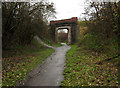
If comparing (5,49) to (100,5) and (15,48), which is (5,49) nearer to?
(15,48)

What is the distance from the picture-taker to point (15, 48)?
15.6 meters

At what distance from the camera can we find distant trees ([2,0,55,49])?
12406 millimetres

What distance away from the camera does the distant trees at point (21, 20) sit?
1241cm

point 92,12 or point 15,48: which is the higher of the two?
point 92,12

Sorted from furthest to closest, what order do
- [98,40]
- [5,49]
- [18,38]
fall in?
[18,38]
[5,49]
[98,40]

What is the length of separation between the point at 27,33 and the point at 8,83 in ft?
46.0

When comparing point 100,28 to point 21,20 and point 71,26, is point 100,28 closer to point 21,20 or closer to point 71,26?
point 21,20

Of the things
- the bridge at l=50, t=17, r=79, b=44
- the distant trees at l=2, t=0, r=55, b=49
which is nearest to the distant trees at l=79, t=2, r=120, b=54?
the distant trees at l=2, t=0, r=55, b=49

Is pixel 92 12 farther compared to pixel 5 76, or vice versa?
pixel 92 12

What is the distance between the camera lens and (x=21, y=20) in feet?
48.8

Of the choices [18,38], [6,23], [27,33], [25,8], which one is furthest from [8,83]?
[27,33]

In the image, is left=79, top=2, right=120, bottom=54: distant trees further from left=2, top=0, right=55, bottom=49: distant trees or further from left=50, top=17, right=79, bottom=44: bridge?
left=50, top=17, right=79, bottom=44: bridge

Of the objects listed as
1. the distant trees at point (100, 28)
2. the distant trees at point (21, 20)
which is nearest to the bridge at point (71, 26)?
the distant trees at point (21, 20)

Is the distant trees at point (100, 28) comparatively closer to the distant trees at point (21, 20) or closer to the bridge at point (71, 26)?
the distant trees at point (21, 20)
